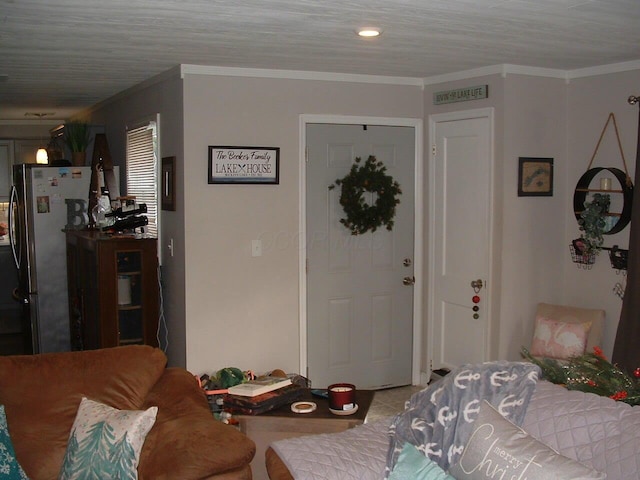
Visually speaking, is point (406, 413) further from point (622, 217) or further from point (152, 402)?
point (622, 217)

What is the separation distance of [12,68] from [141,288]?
1645mm

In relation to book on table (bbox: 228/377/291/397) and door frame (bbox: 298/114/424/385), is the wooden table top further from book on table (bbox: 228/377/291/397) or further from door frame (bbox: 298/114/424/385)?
door frame (bbox: 298/114/424/385)

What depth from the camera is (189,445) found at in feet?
9.22

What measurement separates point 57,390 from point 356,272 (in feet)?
8.53

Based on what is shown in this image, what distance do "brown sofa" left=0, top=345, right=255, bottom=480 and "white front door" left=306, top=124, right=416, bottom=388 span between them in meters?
1.89

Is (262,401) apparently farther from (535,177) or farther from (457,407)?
(535,177)

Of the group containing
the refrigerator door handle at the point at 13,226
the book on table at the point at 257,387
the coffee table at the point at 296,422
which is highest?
the refrigerator door handle at the point at 13,226

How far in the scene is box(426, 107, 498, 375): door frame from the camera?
476 cm

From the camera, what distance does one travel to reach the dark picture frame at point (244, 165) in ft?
15.5

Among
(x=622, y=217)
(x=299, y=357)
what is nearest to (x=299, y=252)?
(x=299, y=357)

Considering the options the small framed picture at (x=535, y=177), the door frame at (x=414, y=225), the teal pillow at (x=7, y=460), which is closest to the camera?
the teal pillow at (x=7, y=460)

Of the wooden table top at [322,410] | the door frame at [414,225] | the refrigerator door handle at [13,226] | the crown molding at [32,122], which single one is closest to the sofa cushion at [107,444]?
the wooden table top at [322,410]

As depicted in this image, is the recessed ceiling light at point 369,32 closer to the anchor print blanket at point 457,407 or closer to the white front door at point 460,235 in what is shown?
the white front door at point 460,235

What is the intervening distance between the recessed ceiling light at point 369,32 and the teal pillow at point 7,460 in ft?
7.63
